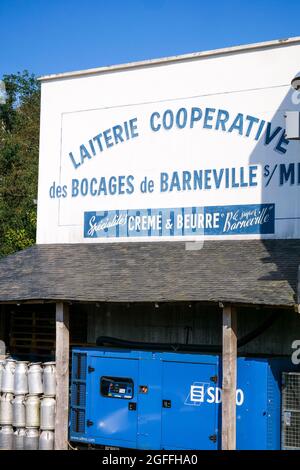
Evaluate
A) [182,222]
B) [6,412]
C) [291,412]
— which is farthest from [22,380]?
[291,412]

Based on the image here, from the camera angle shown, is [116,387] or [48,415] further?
[48,415]

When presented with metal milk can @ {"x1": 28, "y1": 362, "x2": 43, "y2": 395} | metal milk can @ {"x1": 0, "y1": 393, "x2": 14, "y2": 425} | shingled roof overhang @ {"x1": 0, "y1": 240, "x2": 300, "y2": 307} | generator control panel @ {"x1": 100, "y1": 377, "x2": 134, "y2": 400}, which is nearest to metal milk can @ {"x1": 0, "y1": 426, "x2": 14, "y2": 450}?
metal milk can @ {"x1": 0, "y1": 393, "x2": 14, "y2": 425}

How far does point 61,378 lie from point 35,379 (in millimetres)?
729

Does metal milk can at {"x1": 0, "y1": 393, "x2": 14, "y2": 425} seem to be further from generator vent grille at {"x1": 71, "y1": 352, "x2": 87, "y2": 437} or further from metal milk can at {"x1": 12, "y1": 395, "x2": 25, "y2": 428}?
generator vent grille at {"x1": 71, "y1": 352, "x2": 87, "y2": 437}

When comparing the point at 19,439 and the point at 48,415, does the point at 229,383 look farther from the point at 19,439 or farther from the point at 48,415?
the point at 19,439

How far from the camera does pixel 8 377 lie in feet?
56.9

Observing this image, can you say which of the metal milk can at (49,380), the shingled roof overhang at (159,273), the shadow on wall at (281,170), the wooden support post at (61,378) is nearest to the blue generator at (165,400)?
the wooden support post at (61,378)

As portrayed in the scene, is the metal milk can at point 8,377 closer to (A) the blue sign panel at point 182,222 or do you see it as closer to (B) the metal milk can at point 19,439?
(B) the metal milk can at point 19,439

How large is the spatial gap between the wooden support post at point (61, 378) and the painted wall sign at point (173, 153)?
3418 mm

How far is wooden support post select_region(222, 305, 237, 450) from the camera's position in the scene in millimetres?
14406

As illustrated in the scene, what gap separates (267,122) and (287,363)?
5456 millimetres

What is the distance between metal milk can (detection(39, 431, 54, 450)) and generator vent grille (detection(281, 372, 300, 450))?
15.8ft

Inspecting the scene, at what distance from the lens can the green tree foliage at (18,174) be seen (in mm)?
35253

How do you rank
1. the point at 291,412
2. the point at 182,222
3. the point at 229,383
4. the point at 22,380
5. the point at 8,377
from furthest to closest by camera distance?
1. the point at 182,222
2. the point at 8,377
3. the point at 22,380
4. the point at 291,412
5. the point at 229,383
